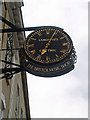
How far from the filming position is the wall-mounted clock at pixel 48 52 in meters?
6.50

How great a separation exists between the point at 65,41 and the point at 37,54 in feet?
3.54

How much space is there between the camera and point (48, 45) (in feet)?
23.3

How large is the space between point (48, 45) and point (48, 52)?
29 cm

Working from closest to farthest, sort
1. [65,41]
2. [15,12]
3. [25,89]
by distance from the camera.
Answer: [65,41], [15,12], [25,89]

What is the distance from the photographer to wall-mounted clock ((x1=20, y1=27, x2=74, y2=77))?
6.50 metres

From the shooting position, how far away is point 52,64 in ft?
21.6

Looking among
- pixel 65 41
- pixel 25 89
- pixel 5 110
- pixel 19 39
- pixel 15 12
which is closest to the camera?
pixel 65 41

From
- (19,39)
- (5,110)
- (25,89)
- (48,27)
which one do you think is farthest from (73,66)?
(25,89)

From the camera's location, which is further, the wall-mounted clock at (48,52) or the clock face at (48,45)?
the clock face at (48,45)

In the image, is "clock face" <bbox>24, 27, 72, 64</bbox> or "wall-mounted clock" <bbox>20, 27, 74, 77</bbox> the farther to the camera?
"clock face" <bbox>24, 27, 72, 64</bbox>

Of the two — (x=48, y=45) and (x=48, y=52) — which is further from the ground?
(x=48, y=45)

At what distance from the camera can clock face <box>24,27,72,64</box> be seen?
22.2 ft

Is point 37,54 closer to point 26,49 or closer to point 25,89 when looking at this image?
point 26,49

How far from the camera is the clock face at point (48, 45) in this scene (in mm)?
6757
